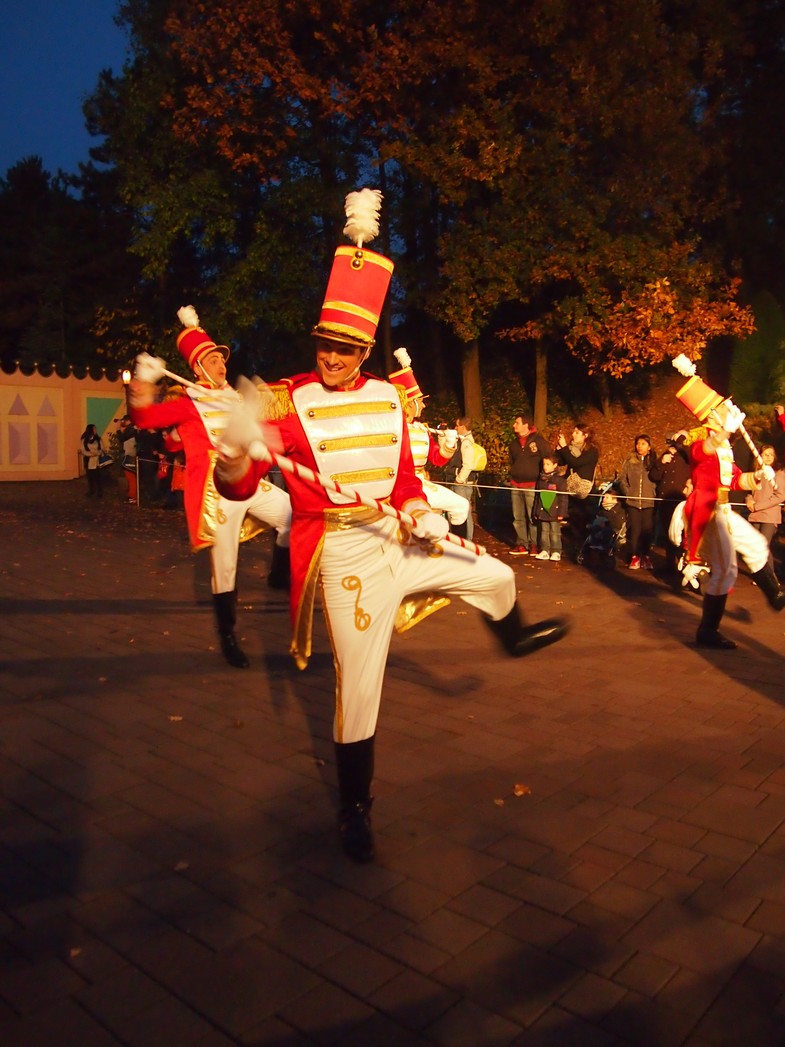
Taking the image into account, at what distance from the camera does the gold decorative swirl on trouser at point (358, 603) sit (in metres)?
3.98

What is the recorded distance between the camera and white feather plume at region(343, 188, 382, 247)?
13.6 feet

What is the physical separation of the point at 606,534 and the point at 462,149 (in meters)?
7.77

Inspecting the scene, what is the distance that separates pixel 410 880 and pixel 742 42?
71.7 ft

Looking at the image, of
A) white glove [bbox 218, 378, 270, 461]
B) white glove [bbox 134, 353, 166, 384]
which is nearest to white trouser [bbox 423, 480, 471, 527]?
white glove [bbox 134, 353, 166, 384]

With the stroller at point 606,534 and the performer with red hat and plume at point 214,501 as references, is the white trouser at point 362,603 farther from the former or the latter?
the stroller at point 606,534

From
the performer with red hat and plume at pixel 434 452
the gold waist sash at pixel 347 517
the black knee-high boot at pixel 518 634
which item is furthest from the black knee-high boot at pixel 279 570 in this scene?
the gold waist sash at pixel 347 517

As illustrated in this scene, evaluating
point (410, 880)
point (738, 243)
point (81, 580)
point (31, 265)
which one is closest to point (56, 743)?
point (410, 880)

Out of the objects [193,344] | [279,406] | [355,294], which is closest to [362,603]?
[279,406]

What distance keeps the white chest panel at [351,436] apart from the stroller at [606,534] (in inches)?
340

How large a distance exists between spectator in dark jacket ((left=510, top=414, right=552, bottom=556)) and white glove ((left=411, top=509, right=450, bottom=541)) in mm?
9582

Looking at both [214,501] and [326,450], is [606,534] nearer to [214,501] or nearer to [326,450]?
[214,501]

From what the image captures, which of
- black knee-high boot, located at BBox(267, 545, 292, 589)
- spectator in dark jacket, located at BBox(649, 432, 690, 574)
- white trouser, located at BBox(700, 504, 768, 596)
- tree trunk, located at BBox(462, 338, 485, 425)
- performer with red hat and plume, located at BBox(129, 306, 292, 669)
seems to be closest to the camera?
performer with red hat and plume, located at BBox(129, 306, 292, 669)

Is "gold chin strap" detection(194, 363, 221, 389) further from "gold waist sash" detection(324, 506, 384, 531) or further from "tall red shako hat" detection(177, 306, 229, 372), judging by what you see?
"gold waist sash" detection(324, 506, 384, 531)

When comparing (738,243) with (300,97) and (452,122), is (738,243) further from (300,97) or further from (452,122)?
(300,97)
